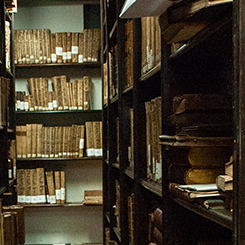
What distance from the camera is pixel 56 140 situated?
11.8ft

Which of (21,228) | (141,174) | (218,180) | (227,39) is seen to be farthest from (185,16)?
(21,228)

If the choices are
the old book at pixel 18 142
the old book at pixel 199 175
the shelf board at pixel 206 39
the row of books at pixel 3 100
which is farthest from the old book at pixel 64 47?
the old book at pixel 199 175

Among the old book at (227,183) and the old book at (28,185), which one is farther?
the old book at (28,185)

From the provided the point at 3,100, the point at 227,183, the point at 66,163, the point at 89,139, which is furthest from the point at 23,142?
the point at 227,183

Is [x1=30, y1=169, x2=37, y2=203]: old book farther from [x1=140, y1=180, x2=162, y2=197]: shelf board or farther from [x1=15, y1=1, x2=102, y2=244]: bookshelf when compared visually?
[x1=140, y1=180, x2=162, y2=197]: shelf board

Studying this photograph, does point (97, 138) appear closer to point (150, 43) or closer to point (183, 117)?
point (150, 43)

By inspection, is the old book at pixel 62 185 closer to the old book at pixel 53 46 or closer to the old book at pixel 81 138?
the old book at pixel 81 138

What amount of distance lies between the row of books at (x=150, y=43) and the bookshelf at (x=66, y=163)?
2.31 m

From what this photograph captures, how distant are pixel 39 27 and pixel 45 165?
1434mm

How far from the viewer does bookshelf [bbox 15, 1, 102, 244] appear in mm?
3879

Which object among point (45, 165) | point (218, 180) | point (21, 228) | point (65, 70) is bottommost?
point (21, 228)

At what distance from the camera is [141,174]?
Answer: 1.66 metres

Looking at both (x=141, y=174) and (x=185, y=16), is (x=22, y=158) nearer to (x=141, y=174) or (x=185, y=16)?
(x=141, y=174)

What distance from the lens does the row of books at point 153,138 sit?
4.58 ft
